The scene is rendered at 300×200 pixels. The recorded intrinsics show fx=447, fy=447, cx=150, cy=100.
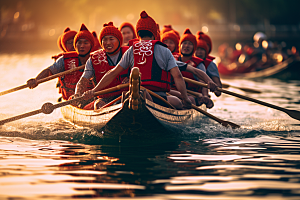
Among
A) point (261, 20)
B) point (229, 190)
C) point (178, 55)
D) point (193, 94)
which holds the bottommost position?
point (229, 190)

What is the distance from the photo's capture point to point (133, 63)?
21.3 feet

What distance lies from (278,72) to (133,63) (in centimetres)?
1807

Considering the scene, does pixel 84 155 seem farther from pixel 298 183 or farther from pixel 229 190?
pixel 298 183

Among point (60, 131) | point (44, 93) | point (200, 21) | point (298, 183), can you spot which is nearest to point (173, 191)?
point (298, 183)

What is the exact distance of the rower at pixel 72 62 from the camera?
864 centimetres

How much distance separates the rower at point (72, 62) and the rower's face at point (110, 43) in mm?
1117

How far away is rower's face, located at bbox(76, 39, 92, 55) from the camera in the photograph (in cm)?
865

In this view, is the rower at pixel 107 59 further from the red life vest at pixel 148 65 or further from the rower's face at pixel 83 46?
the rower's face at pixel 83 46

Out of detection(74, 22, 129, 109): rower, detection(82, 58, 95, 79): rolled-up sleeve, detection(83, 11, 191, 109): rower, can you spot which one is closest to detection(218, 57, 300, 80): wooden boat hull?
detection(74, 22, 129, 109): rower

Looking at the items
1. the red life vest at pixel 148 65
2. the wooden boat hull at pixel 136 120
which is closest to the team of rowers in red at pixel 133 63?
the red life vest at pixel 148 65

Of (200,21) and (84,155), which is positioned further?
(200,21)

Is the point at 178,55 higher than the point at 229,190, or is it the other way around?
the point at 178,55

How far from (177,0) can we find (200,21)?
5.05 meters

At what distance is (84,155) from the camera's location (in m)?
6.07
